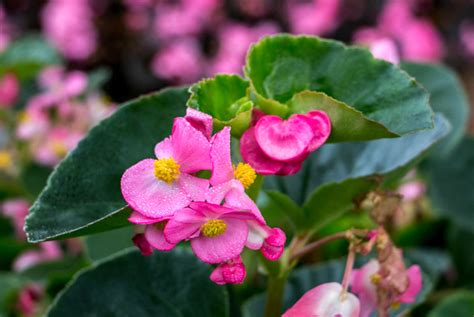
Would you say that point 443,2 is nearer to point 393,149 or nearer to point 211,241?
point 393,149

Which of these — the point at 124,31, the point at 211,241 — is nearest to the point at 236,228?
the point at 211,241

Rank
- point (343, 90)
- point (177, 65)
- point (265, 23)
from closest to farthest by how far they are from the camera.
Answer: point (343, 90) < point (177, 65) < point (265, 23)

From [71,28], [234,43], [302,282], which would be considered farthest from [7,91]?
[234,43]

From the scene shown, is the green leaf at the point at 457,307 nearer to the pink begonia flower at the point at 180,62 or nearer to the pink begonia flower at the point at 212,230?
the pink begonia flower at the point at 212,230

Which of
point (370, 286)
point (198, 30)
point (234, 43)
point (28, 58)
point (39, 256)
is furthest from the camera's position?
point (198, 30)

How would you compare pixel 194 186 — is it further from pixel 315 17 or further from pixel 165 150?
pixel 315 17
